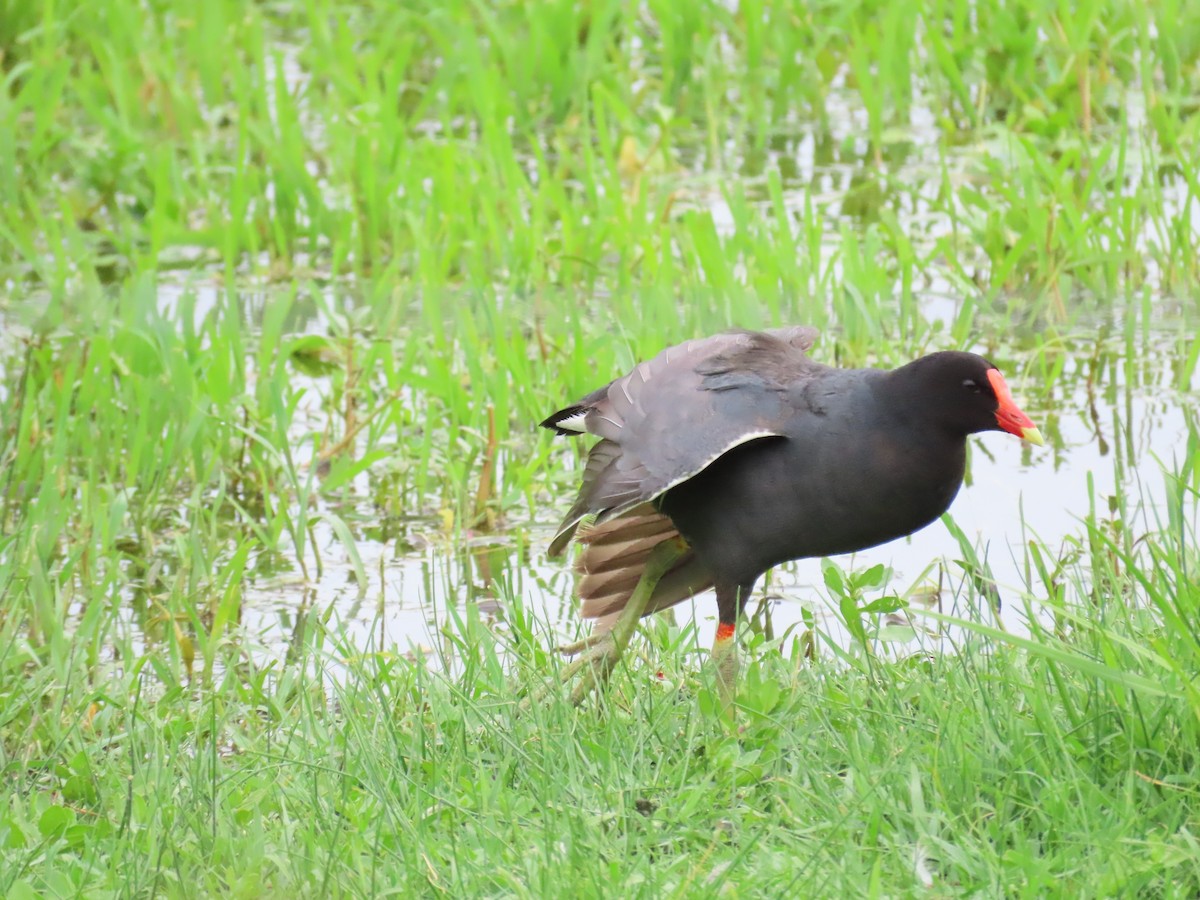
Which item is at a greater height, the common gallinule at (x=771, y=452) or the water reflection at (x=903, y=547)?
the common gallinule at (x=771, y=452)

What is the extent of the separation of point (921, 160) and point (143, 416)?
12.2 ft

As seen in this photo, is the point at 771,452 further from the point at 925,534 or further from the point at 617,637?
the point at 925,534

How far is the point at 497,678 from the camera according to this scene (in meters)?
3.54

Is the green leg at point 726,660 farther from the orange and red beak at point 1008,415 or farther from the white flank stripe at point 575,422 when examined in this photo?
the orange and red beak at point 1008,415

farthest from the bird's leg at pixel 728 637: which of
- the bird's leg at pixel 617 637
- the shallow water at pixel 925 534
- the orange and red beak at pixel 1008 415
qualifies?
the orange and red beak at pixel 1008 415

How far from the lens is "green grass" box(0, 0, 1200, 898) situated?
2.83m

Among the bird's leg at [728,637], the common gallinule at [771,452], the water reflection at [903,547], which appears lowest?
the water reflection at [903,547]

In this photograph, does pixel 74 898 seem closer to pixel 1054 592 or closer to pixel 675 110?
pixel 1054 592

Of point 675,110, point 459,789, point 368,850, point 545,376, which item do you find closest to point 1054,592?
point 459,789

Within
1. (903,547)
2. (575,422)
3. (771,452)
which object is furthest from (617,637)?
(903,547)

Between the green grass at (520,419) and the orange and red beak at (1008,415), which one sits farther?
the orange and red beak at (1008,415)

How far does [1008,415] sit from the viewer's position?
3.37m

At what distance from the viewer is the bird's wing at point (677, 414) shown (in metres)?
3.32

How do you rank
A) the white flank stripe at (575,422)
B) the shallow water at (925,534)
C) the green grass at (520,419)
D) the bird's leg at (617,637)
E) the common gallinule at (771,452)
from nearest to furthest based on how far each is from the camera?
1. the green grass at (520,419)
2. the common gallinule at (771,452)
3. the bird's leg at (617,637)
4. the white flank stripe at (575,422)
5. the shallow water at (925,534)
